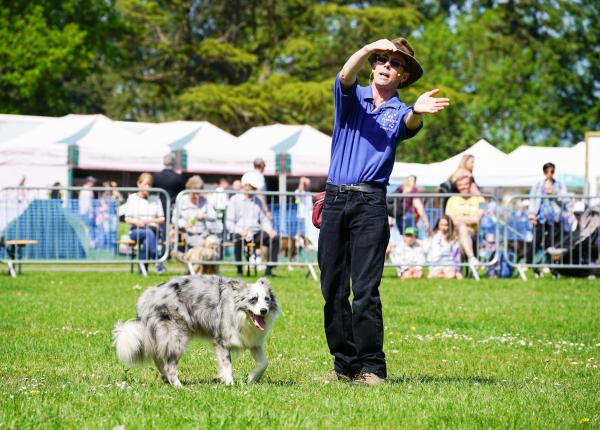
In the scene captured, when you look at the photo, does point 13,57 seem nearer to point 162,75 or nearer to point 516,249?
point 162,75

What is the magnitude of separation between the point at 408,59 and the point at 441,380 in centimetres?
234

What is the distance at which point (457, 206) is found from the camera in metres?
18.4

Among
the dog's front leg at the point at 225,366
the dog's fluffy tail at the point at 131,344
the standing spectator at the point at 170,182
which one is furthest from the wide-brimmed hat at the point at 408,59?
the standing spectator at the point at 170,182

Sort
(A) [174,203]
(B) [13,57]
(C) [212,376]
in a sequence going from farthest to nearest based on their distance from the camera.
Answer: (B) [13,57], (A) [174,203], (C) [212,376]

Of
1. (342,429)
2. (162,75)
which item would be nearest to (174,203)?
(342,429)

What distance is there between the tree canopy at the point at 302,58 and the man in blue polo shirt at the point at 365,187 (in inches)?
1435

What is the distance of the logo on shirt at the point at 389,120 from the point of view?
22.9 feet

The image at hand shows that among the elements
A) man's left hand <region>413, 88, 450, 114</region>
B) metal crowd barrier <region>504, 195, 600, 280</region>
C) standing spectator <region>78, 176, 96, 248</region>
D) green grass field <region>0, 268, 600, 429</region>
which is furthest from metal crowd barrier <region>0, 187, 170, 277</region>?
man's left hand <region>413, 88, 450, 114</region>

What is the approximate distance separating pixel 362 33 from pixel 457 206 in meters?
32.3

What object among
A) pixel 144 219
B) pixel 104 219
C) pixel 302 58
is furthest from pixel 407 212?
pixel 302 58

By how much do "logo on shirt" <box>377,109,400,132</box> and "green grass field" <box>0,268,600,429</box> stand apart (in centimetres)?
175

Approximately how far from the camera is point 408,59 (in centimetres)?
698

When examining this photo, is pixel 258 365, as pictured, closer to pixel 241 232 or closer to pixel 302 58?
pixel 241 232

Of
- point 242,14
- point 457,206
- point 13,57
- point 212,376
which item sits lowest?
point 212,376
